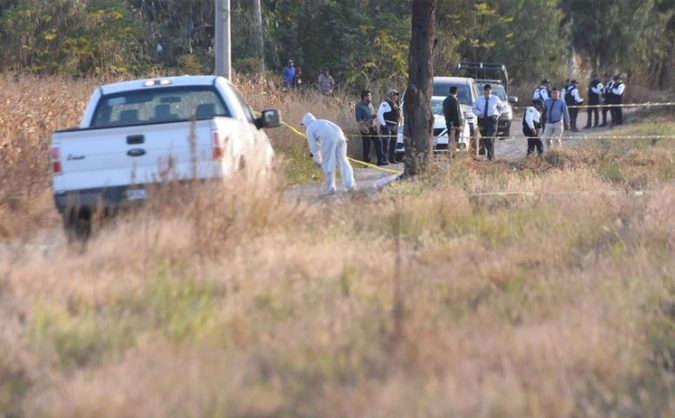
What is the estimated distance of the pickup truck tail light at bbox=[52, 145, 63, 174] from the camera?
34.4ft

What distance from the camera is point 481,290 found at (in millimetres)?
7914

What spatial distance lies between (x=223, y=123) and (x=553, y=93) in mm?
12742

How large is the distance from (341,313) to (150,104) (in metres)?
6.62

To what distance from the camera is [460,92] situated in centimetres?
2527

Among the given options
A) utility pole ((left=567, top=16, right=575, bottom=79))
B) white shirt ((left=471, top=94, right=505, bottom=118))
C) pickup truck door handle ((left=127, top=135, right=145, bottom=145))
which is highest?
utility pole ((left=567, top=16, right=575, bottom=79))

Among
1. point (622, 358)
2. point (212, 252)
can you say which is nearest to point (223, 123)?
point (212, 252)

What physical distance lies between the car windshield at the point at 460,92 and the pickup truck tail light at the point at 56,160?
15.5 metres

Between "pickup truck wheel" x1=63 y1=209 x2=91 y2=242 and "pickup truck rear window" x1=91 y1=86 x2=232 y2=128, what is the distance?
1927 mm

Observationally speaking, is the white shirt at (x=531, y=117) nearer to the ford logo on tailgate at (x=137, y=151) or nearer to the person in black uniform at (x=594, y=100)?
the ford logo on tailgate at (x=137, y=151)

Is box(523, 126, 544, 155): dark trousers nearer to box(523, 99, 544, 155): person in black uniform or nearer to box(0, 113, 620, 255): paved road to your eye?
box(523, 99, 544, 155): person in black uniform

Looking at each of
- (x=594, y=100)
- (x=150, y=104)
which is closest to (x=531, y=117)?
(x=150, y=104)

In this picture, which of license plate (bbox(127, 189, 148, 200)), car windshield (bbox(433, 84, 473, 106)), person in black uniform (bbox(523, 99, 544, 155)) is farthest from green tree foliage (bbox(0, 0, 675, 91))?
license plate (bbox(127, 189, 148, 200))

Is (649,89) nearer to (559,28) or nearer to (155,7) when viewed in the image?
(559,28)

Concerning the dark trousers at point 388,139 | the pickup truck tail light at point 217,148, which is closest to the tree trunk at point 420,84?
the dark trousers at point 388,139
